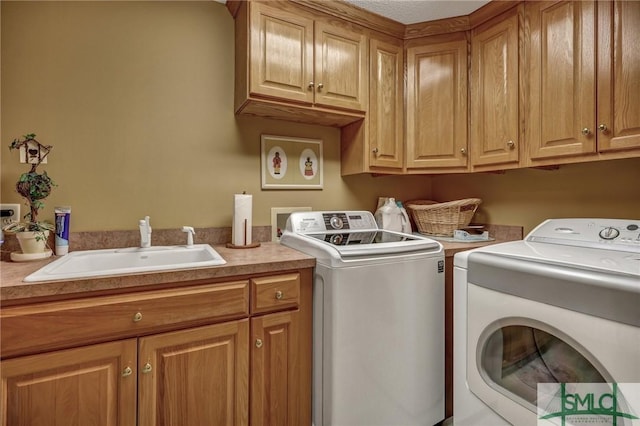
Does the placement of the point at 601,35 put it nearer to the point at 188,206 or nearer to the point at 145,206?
the point at 188,206

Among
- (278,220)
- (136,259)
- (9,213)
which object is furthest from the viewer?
(278,220)

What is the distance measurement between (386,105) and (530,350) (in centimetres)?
149

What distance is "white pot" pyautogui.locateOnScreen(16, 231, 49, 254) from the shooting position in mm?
1259

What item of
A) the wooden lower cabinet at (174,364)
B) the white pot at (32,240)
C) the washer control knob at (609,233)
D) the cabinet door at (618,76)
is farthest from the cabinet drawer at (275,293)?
the cabinet door at (618,76)

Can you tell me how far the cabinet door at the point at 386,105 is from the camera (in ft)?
6.34

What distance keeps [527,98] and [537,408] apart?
1.43 m

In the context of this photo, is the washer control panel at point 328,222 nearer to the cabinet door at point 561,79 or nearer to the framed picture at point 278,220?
the framed picture at point 278,220

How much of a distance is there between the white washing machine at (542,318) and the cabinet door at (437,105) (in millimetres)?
772

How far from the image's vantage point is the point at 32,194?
1327 mm

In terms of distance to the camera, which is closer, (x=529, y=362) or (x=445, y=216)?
(x=529, y=362)

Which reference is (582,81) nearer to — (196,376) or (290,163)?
(290,163)

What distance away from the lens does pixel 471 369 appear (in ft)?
4.02

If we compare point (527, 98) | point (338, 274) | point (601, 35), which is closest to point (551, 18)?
point (601, 35)

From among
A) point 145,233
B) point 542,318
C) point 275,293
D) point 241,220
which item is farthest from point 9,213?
point 542,318
